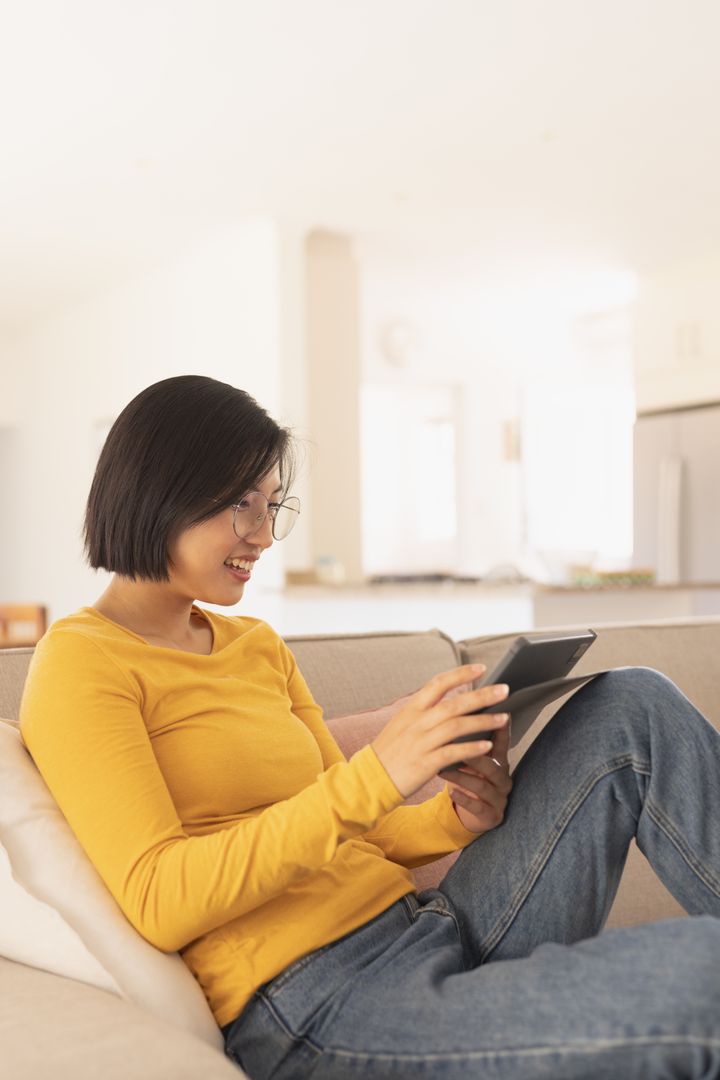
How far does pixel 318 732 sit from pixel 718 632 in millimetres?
1006

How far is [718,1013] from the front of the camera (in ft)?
3.03

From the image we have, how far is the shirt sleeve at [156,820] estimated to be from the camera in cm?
110

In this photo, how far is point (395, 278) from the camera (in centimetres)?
717

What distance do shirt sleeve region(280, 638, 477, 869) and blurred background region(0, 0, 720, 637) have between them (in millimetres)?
2843

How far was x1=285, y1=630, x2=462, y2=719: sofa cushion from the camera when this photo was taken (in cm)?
181

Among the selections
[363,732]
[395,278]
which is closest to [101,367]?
[395,278]

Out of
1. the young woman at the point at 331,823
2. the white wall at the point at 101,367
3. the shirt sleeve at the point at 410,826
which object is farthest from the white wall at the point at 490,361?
the young woman at the point at 331,823

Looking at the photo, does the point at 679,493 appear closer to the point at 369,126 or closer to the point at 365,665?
the point at 369,126

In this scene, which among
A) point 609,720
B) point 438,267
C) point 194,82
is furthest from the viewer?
point 438,267

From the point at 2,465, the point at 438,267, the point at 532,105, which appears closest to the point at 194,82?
the point at 532,105

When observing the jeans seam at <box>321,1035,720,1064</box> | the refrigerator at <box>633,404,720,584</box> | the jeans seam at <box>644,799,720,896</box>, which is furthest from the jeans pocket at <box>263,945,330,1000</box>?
the refrigerator at <box>633,404,720,584</box>

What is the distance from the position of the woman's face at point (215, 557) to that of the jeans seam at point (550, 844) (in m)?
0.43

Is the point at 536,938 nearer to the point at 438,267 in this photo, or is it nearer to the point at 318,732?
the point at 318,732

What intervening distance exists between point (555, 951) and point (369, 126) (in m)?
4.16
